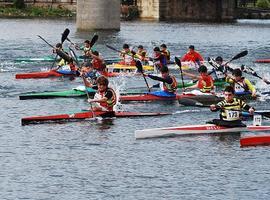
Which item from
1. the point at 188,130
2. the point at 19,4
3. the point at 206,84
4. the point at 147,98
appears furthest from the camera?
the point at 19,4

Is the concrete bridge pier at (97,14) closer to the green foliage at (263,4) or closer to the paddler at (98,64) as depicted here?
the paddler at (98,64)

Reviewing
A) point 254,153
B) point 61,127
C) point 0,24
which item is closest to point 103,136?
point 61,127

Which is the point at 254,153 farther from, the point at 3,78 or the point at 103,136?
the point at 3,78

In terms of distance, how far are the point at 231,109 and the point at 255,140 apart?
142 centimetres

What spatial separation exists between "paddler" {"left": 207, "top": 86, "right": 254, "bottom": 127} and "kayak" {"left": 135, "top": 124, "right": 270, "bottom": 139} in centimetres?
18

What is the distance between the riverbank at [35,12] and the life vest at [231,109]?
104830 mm

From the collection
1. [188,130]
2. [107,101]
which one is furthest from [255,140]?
[107,101]

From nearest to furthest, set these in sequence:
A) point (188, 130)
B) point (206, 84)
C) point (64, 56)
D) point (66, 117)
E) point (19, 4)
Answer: point (188, 130) < point (66, 117) < point (206, 84) < point (64, 56) < point (19, 4)

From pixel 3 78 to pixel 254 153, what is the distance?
22.8 metres

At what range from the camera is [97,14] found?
9019 cm

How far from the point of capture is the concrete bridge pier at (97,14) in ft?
295

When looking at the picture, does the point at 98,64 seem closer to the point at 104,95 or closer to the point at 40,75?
the point at 40,75

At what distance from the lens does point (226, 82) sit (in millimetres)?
41812

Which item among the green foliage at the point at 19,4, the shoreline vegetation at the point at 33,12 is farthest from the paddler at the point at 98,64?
the green foliage at the point at 19,4
